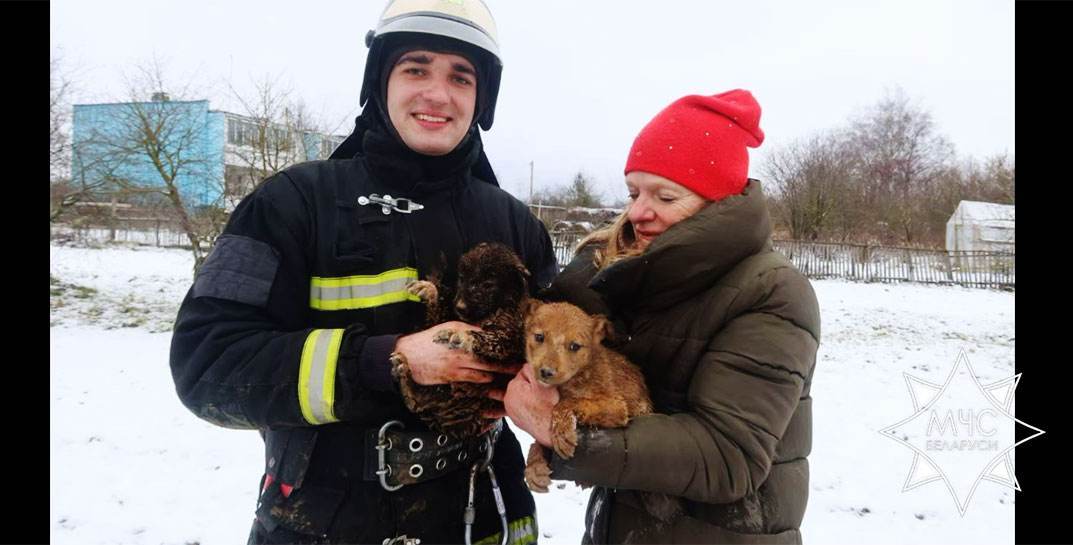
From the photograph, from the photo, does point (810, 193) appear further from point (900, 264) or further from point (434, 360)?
point (434, 360)

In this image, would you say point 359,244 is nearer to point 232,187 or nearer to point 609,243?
point 609,243

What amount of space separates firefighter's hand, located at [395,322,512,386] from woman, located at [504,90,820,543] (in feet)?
0.86

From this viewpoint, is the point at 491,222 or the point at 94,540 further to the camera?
the point at 94,540

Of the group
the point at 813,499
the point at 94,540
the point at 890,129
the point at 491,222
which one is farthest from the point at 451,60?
the point at 890,129

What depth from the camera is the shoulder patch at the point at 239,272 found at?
2.22 m

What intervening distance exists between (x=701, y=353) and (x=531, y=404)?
74 cm

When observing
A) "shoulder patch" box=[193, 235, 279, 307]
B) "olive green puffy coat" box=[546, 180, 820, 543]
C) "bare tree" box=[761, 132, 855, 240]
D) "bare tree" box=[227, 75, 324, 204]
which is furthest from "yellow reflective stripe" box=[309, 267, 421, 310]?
"bare tree" box=[761, 132, 855, 240]

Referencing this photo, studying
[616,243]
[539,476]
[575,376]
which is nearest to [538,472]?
[539,476]

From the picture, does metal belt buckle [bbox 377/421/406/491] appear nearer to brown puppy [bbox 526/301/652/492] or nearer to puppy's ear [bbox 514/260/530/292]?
brown puppy [bbox 526/301/652/492]

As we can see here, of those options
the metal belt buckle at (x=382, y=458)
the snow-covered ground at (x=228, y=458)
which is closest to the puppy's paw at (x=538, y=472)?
the metal belt buckle at (x=382, y=458)

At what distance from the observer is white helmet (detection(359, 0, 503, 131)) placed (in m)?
2.66

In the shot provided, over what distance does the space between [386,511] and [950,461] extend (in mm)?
7604

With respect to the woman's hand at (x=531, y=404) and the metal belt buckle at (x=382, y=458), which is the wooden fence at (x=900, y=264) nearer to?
the woman's hand at (x=531, y=404)

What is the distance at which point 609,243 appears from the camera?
9.62 ft
